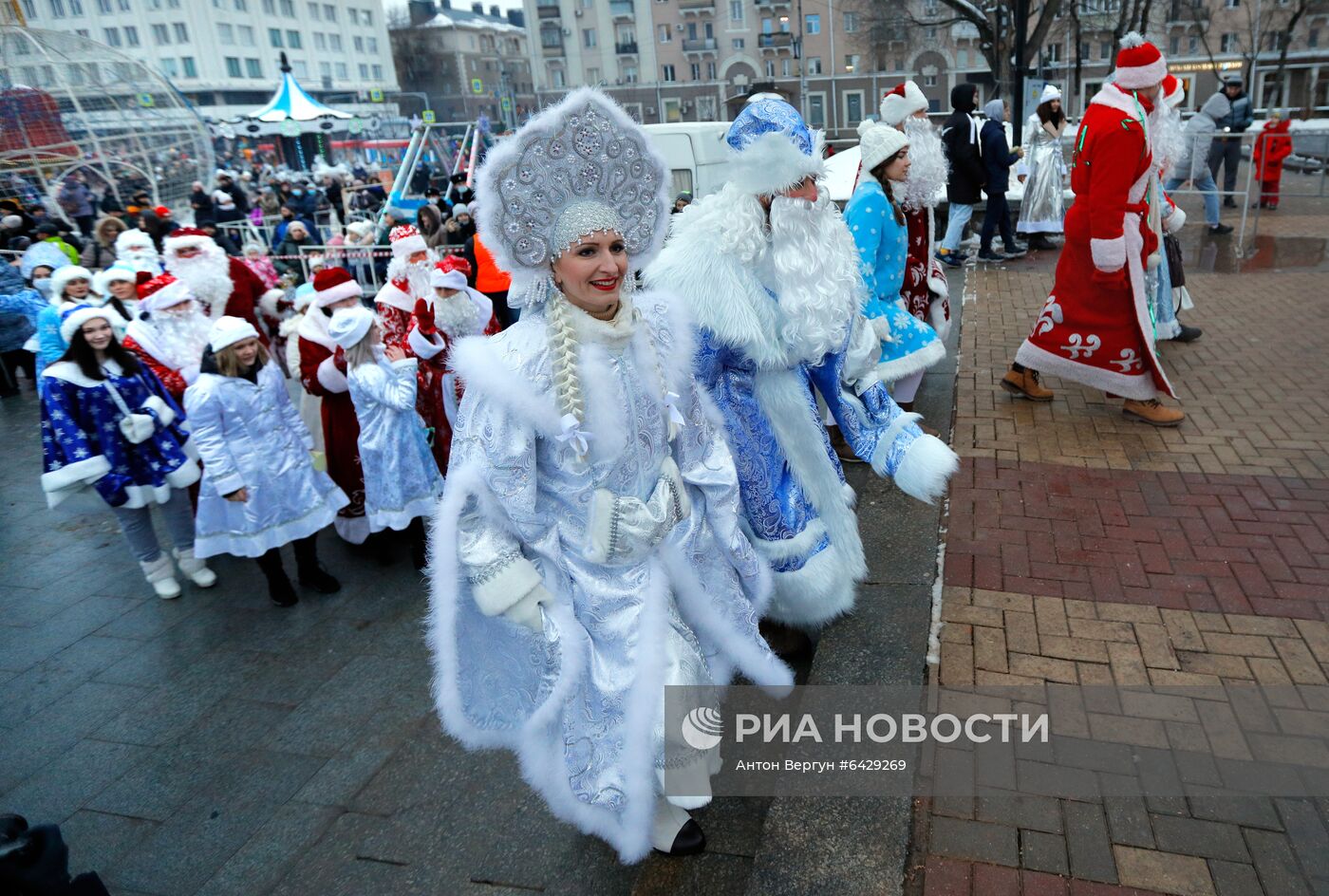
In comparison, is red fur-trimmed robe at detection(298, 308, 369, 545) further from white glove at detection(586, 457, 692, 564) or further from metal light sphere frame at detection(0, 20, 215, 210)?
metal light sphere frame at detection(0, 20, 215, 210)

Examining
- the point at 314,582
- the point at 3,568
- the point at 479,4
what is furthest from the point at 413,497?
the point at 479,4

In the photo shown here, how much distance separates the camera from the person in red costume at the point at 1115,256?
16.4 feet

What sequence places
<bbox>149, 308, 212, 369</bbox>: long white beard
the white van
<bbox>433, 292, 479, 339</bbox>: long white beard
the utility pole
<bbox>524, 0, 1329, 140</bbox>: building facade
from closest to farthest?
1. <bbox>149, 308, 212, 369</bbox>: long white beard
2. <bbox>433, 292, 479, 339</bbox>: long white beard
3. the utility pole
4. the white van
5. <bbox>524, 0, 1329, 140</bbox>: building facade

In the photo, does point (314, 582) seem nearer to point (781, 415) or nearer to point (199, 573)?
point (199, 573)

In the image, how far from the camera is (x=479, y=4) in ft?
307

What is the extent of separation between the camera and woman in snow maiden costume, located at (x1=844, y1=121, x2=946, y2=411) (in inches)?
197

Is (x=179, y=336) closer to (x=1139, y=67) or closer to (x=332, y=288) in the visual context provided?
(x=332, y=288)

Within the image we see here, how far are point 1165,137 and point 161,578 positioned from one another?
704 centimetres

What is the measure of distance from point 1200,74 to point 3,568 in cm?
6381

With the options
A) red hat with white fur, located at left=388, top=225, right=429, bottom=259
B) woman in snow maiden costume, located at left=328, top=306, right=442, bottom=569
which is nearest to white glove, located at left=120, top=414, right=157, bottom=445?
woman in snow maiden costume, located at left=328, top=306, right=442, bottom=569

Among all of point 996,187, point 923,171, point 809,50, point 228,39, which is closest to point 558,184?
point 923,171

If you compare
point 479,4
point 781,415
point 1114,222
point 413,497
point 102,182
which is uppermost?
point 479,4

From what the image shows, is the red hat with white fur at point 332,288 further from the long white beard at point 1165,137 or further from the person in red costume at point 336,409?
the long white beard at point 1165,137

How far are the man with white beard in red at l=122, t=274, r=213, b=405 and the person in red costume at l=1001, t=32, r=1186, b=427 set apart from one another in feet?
18.6
